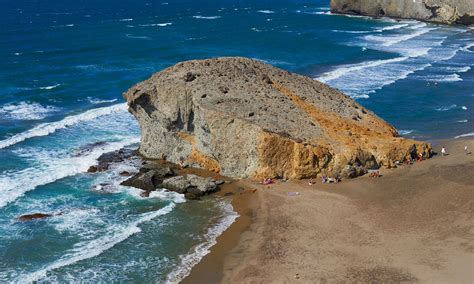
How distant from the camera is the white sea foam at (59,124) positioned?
5247 centimetres

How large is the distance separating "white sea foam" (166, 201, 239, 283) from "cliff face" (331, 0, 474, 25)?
102m

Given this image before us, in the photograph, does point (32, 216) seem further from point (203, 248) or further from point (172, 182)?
point (203, 248)

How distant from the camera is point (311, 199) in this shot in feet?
124

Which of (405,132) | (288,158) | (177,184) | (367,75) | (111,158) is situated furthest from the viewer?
(367,75)

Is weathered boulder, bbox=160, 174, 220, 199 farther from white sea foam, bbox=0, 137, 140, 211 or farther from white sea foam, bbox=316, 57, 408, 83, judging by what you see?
white sea foam, bbox=316, 57, 408, 83

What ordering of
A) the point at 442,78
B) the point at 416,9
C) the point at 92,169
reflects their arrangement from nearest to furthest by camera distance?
the point at 92,169 < the point at 442,78 < the point at 416,9

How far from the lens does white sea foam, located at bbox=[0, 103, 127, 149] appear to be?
52.5 metres

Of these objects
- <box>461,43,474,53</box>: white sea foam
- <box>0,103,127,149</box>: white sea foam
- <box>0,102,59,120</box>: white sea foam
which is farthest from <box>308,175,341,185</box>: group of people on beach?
<box>461,43,474,53</box>: white sea foam

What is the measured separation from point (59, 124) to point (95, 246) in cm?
2592

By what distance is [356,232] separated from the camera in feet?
109

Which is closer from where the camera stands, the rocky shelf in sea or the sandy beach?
the sandy beach

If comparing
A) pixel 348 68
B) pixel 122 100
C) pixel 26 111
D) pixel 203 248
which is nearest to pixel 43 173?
pixel 203 248

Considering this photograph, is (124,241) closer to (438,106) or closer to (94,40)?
(438,106)

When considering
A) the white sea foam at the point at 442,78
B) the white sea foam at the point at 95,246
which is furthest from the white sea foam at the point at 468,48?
the white sea foam at the point at 95,246
